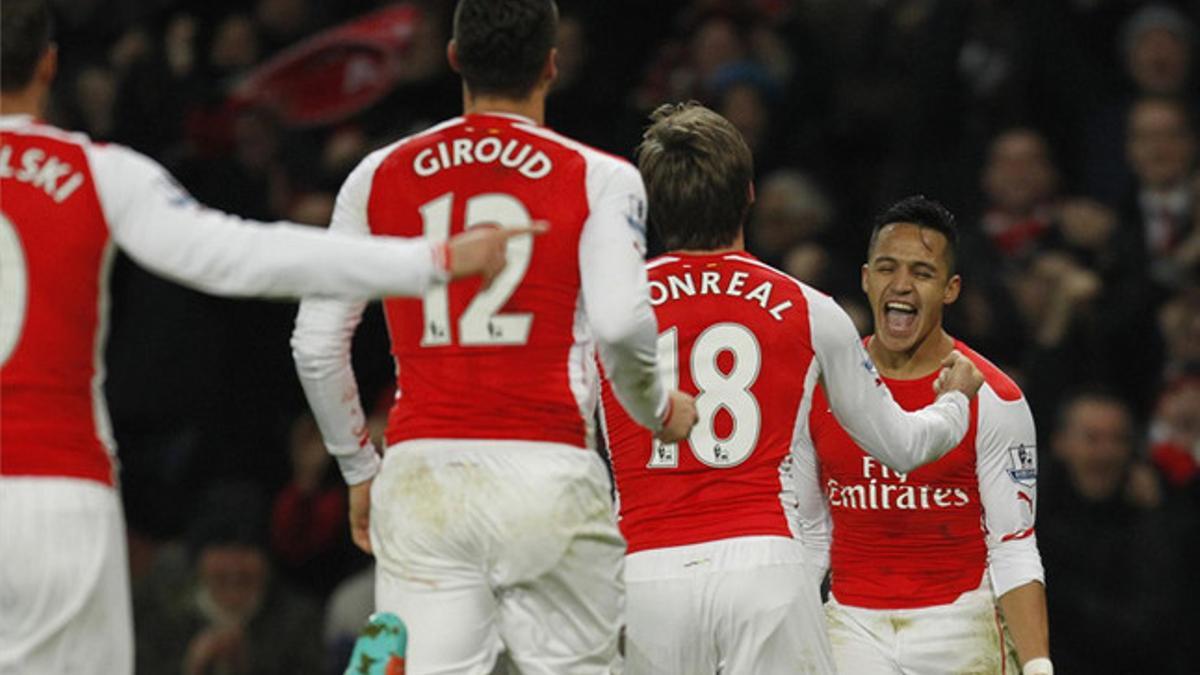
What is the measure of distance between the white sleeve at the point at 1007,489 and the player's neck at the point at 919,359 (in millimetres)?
244

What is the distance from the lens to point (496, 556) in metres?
6.09

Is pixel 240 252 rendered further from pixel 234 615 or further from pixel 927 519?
pixel 234 615

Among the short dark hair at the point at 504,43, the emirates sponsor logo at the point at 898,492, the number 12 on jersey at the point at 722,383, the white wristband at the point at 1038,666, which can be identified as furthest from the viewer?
the emirates sponsor logo at the point at 898,492

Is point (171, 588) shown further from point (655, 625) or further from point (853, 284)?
point (655, 625)

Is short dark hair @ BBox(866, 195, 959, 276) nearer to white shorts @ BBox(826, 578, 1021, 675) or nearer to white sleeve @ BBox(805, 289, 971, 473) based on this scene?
white sleeve @ BBox(805, 289, 971, 473)

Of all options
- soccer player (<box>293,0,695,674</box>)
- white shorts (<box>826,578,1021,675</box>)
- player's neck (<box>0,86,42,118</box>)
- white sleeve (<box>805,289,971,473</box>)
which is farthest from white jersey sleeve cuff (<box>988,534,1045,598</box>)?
player's neck (<box>0,86,42,118</box>)

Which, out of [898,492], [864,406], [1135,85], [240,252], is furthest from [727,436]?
[1135,85]

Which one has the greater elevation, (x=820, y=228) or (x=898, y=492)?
(x=820, y=228)

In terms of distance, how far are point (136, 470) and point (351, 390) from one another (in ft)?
21.4

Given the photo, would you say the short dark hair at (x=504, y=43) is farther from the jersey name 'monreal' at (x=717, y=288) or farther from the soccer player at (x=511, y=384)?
the jersey name 'monreal' at (x=717, y=288)

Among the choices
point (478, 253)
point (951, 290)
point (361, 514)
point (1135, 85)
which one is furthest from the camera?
point (1135, 85)

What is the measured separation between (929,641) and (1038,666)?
1.09 feet

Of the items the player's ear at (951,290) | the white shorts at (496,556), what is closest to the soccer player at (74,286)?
the white shorts at (496,556)

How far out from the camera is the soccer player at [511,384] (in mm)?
6078
